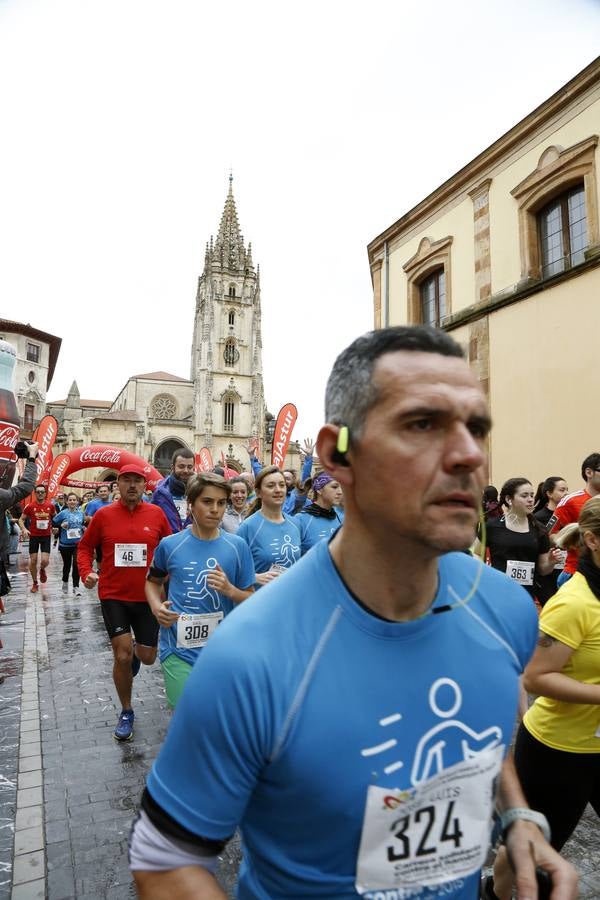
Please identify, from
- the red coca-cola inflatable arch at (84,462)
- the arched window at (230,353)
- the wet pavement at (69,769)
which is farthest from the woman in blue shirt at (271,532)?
the arched window at (230,353)

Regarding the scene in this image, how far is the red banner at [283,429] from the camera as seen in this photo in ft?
44.8

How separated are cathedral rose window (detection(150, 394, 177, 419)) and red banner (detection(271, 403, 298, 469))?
58091 millimetres

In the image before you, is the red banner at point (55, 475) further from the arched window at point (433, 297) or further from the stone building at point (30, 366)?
the stone building at point (30, 366)

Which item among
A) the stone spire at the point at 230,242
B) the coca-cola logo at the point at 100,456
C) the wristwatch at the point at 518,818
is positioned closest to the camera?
the wristwatch at the point at 518,818

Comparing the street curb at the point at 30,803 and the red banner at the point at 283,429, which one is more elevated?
the red banner at the point at 283,429

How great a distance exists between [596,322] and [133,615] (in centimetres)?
964

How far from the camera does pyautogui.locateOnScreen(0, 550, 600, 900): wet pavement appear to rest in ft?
9.81

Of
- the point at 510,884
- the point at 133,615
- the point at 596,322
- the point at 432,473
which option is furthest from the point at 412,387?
the point at 596,322

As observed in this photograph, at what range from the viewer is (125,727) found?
476 centimetres

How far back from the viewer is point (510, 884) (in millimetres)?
2082

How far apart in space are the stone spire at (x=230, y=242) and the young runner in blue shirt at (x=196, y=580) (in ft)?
241

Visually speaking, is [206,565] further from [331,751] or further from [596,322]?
[596,322]

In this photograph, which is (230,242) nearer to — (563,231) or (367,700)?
(563,231)

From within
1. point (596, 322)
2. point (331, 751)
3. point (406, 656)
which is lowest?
point (331, 751)
